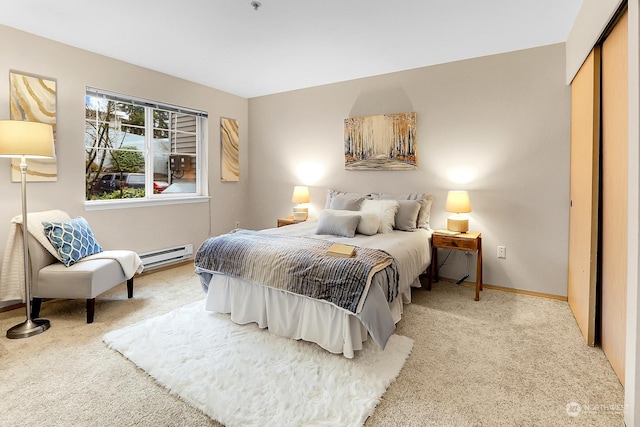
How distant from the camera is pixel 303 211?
4.62 metres

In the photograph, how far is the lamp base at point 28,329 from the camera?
2438 millimetres

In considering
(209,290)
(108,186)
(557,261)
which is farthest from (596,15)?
(108,186)

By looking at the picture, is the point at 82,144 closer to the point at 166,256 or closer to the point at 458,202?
the point at 166,256

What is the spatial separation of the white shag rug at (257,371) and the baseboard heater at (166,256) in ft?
5.18

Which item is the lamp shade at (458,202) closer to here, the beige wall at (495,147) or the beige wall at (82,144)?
the beige wall at (495,147)

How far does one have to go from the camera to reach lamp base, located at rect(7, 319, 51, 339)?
244 centimetres

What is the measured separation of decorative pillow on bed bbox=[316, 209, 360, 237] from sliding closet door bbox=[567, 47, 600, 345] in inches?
69.9

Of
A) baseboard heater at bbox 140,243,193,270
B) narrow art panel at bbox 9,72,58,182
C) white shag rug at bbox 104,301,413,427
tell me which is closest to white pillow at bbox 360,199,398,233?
white shag rug at bbox 104,301,413,427

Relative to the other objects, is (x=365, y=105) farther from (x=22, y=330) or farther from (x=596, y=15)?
(x=22, y=330)

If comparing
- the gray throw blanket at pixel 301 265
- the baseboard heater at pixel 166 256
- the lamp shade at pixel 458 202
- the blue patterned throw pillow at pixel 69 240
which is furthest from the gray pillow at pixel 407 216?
the blue patterned throw pillow at pixel 69 240

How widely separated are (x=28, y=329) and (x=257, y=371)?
189 centimetres

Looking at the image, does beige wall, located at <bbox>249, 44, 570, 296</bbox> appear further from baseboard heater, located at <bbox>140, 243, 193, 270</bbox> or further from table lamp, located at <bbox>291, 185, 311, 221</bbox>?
baseboard heater, located at <bbox>140, 243, 193, 270</bbox>

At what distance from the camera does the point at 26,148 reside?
2.46 metres

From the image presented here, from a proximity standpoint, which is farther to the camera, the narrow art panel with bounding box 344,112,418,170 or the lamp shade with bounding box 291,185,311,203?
the lamp shade with bounding box 291,185,311,203
